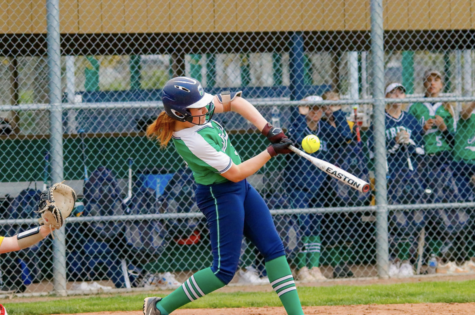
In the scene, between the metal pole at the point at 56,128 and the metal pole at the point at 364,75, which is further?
the metal pole at the point at 364,75

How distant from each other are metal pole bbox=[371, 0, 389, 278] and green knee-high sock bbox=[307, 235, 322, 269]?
563mm

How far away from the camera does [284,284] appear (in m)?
3.41

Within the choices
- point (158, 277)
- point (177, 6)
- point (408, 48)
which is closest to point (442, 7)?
point (408, 48)

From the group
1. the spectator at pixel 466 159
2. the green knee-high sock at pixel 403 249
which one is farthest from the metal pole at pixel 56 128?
the spectator at pixel 466 159

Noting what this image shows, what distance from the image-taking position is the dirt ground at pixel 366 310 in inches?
165

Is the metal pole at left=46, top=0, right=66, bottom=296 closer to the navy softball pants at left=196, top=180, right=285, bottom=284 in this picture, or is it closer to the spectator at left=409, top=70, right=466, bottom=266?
the navy softball pants at left=196, top=180, right=285, bottom=284

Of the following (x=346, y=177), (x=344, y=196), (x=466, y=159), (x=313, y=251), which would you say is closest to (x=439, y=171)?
(x=466, y=159)

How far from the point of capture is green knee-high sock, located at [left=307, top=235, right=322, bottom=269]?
5.70 m

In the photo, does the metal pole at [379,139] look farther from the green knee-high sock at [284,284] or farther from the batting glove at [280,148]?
the batting glove at [280,148]

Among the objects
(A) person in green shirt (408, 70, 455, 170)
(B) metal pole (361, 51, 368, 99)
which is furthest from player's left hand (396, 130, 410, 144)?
(B) metal pole (361, 51, 368, 99)

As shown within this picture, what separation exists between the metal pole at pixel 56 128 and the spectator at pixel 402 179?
300cm

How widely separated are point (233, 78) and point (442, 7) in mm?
3096

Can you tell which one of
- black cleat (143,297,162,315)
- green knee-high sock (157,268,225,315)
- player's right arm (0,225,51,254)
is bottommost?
black cleat (143,297,162,315)

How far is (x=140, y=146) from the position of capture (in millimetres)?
6488
